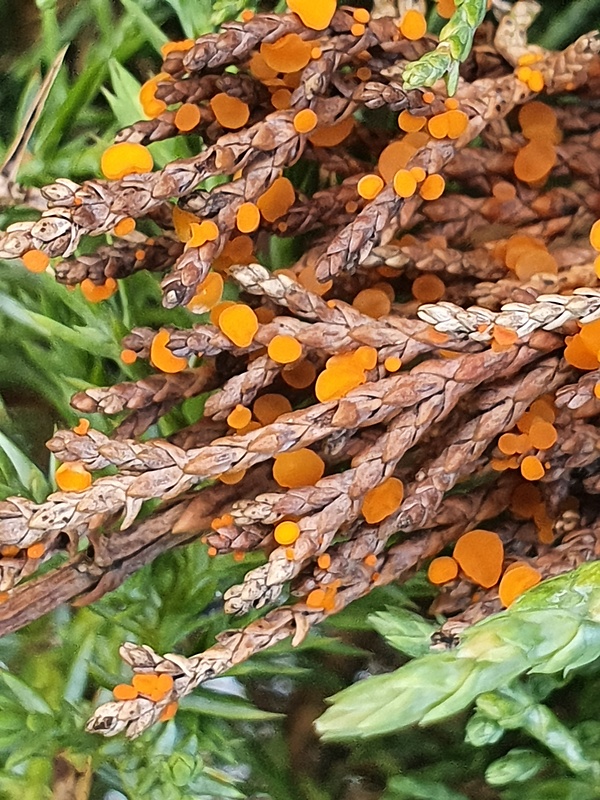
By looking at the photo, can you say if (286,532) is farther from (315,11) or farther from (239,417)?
(315,11)

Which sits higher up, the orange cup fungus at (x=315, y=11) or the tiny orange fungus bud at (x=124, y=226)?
the orange cup fungus at (x=315, y=11)

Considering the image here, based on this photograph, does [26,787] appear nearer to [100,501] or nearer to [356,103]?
[100,501]

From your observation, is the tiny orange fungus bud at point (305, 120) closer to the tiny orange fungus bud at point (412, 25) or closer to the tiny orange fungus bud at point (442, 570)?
the tiny orange fungus bud at point (412, 25)

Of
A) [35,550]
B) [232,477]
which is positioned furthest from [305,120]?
[35,550]

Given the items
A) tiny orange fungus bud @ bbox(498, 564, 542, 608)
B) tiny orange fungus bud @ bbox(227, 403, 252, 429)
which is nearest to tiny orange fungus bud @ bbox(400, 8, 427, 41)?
tiny orange fungus bud @ bbox(227, 403, 252, 429)

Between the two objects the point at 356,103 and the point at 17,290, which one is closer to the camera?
the point at 356,103

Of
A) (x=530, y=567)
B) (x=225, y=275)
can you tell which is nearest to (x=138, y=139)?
(x=225, y=275)

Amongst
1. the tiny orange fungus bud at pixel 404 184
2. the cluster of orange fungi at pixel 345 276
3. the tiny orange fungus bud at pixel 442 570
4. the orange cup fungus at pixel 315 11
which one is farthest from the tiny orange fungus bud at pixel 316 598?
the orange cup fungus at pixel 315 11
